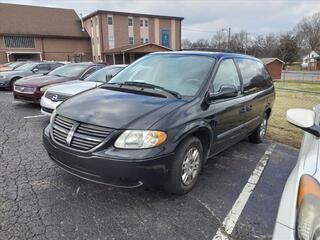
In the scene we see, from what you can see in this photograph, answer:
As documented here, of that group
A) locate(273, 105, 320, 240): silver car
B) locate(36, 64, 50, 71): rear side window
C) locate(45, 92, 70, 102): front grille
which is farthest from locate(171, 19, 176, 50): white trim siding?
locate(273, 105, 320, 240): silver car

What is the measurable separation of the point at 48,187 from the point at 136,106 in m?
1.49

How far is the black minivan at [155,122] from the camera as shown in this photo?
276cm

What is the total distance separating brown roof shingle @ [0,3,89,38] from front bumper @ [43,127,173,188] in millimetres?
38775

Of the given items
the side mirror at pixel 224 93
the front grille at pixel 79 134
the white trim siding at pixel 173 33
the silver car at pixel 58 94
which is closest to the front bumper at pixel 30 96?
the silver car at pixel 58 94

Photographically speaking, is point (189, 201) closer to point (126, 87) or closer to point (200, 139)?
point (200, 139)

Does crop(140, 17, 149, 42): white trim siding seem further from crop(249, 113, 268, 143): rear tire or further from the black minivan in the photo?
the black minivan

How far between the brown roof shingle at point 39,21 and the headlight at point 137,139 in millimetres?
39059

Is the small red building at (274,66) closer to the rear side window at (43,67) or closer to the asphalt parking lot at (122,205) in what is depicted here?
the rear side window at (43,67)

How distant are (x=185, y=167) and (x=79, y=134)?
127 cm

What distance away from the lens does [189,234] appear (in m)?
2.62

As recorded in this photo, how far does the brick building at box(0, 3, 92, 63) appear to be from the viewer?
3575 cm

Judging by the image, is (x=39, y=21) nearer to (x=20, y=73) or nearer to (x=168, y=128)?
(x=20, y=73)

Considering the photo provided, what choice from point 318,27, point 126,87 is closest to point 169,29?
point 126,87

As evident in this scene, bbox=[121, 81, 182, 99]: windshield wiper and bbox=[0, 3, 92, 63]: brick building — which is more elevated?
bbox=[0, 3, 92, 63]: brick building
